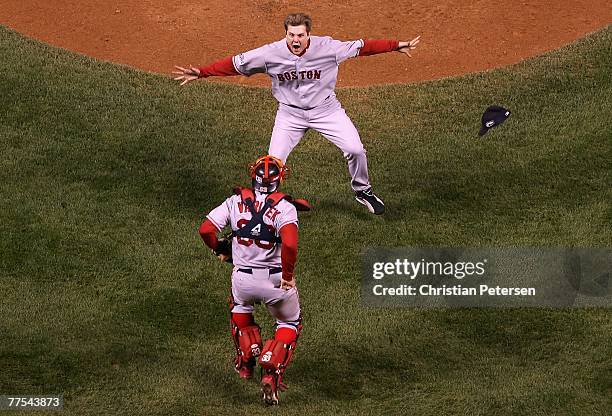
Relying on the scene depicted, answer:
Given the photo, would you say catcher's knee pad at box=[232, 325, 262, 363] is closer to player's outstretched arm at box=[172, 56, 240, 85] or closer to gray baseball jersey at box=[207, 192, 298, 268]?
gray baseball jersey at box=[207, 192, 298, 268]

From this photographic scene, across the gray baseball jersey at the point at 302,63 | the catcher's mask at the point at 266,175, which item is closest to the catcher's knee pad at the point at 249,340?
the catcher's mask at the point at 266,175

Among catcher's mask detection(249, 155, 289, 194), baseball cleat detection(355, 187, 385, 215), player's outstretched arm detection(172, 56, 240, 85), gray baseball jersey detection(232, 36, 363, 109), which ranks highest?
gray baseball jersey detection(232, 36, 363, 109)

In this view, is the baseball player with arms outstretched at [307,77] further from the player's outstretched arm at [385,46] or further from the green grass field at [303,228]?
the green grass field at [303,228]

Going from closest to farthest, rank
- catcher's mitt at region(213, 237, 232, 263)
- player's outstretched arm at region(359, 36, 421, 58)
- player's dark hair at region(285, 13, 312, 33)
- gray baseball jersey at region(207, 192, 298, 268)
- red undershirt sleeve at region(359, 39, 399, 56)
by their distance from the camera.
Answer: gray baseball jersey at region(207, 192, 298, 268) → catcher's mitt at region(213, 237, 232, 263) → player's dark hair at region(285, 13, 312, 33) → player's outstretched arm at region(359, 36, 421, 58) → red undershirt sleeve at region(359, 39, 399, 56)

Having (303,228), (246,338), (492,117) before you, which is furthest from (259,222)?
(492,117)

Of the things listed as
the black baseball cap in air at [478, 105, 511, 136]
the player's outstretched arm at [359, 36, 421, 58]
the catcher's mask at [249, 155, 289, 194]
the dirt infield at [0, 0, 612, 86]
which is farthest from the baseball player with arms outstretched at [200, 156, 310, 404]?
the dirt infield at [0, 0, 612, 86]

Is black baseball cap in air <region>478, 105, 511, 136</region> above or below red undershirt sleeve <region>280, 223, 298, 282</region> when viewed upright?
above
